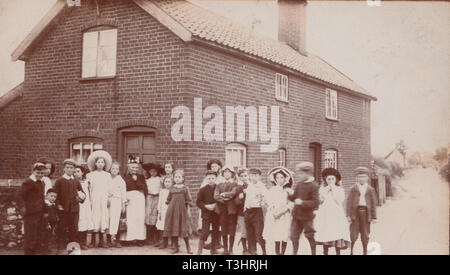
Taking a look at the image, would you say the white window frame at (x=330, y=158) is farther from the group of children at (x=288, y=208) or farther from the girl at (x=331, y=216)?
the girl at (x=331, y=216)

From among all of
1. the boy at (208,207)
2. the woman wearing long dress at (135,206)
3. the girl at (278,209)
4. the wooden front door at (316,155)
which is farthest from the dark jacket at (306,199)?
the wooden front door at (316,155)

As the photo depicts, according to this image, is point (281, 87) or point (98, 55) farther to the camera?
point (281, 87)

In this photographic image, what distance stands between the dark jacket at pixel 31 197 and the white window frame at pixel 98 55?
3.22 m

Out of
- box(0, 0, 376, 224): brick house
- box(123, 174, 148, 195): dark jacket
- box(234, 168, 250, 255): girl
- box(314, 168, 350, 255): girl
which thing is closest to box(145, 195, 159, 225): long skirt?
box(123, 174, 148, 195): dark jacket

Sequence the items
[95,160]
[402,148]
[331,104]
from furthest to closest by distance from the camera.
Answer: [331,104], [402,148], [95,160]

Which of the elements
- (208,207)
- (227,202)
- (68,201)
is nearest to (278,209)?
(227,202)

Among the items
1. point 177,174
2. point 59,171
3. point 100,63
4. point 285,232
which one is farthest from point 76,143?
point 285,232

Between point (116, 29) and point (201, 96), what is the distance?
268cm

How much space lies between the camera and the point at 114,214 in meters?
8.06

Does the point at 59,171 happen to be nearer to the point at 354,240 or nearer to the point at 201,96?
the point at 201,96

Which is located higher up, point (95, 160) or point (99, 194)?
point (95, 160)

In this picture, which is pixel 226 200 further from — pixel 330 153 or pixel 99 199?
pixel 330 153

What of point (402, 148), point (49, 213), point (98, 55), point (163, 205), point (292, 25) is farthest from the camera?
point (292, 25)

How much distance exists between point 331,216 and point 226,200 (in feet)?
5.97
